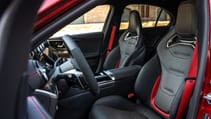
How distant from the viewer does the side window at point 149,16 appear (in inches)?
139

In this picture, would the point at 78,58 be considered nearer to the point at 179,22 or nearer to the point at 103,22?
the point at 179,22

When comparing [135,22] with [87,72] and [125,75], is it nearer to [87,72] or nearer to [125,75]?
[125,75]

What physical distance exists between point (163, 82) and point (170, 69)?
0.12 meters

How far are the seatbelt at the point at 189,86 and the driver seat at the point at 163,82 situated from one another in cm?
3

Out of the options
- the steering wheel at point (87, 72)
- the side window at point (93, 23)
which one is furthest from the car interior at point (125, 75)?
the side window at point (93, 23)

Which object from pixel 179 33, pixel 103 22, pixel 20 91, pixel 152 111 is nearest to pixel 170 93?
pixel 152 111

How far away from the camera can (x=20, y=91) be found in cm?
57

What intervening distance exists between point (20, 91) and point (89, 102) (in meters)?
1.88

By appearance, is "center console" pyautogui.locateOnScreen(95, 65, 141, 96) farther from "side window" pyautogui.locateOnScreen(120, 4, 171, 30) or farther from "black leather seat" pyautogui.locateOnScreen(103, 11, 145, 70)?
"side window" pyautogui.locateOnScreen(120, 4, 171, 30)

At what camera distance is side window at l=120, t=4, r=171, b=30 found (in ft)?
11.6

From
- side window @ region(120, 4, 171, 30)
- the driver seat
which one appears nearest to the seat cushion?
the driver seat

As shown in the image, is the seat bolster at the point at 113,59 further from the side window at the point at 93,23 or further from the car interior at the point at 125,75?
the side window at the point at 93,23

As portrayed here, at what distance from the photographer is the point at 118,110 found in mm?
2238

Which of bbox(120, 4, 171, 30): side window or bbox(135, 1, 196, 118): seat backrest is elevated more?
bbox(120, 4, 171, 30): side window
